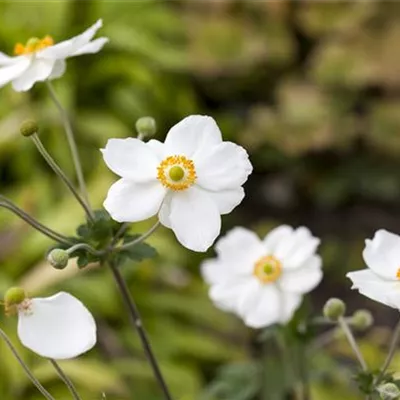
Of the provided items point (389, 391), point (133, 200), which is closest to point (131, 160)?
point (133, 200)

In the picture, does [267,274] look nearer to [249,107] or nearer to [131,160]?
[131,160]

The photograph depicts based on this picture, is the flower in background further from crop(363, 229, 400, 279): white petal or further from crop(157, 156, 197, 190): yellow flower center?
crop(363, 229, 400, 279): white petal

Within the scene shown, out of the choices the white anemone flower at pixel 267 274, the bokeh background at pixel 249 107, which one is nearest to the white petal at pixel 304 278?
the white anemone flower at pixel 267 274

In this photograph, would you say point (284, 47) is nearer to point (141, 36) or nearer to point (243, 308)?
point (141, 36)

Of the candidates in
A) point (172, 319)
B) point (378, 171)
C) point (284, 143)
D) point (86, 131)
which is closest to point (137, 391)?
point (172, 319)

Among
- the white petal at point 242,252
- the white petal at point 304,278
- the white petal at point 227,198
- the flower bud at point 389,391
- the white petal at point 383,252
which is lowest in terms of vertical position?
the flower bud at point 389,391

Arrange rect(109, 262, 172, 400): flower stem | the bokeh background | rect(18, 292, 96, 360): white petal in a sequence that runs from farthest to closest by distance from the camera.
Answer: the bokeh background → rect(109, 262, 172, 400): flower stem → rect(18, 292, 96, 360): white petal

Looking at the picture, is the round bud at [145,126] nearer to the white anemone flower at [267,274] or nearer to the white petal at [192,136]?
the white petal at [192,136]

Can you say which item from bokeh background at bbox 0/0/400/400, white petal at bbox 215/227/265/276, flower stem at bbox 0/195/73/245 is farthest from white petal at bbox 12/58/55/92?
bokeh background at bbox 0/0/400/400

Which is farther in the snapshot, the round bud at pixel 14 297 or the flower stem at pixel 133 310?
the flower stem at pixel 133 310
